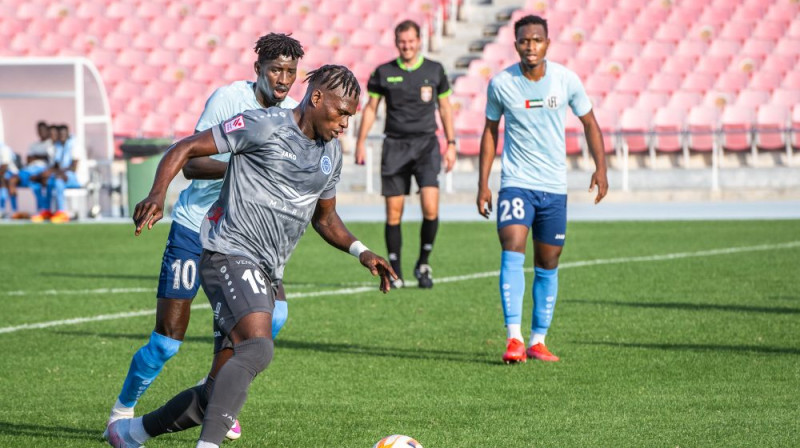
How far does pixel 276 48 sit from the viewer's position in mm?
5875

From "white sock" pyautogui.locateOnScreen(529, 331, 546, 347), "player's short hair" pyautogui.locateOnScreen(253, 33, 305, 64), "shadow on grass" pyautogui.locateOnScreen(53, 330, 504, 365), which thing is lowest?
"shadow on grass" pyautogui.locateOnScreen(53, 330, 504, 365)

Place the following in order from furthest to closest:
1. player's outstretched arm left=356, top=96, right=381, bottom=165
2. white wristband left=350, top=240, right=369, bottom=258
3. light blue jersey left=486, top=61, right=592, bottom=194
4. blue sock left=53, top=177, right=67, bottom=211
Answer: blue sock left=53, top=177, right=67, bottom=211
player's outstretched arm left=356, top=96, right=381, bottom=165
light blue jersey left=486, top=61, right=592, bottom=194
white wristband left=350, top=240, right=369, bottom=258

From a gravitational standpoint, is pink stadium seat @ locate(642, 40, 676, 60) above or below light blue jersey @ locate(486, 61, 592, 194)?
above

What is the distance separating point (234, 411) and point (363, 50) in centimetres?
2322

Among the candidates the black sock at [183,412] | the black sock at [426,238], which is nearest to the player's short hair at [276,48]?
the black sock at [183,412]

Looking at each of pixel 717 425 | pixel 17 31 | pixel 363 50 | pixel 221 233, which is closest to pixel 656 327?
pixel 717 425

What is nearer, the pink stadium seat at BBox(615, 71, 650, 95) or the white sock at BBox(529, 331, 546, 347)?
the white sock at BBox(529, 331, 546, 347)

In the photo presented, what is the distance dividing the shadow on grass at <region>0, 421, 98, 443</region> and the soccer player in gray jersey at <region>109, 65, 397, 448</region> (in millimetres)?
870

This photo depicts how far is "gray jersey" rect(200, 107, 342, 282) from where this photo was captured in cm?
495

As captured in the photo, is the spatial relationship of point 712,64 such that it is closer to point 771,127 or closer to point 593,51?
point 593,51

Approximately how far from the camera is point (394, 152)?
484 inches

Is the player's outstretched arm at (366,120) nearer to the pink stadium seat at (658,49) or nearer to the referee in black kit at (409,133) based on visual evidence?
the referee in black kit at (409,133)

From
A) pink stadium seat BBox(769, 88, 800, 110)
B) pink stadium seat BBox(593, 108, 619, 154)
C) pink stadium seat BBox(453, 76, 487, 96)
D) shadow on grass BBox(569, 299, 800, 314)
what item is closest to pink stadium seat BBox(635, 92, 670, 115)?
pink stadium seat BBox(593, 108, 619, 154)

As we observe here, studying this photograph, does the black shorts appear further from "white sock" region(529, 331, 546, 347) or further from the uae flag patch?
"white sock" region(529, 331, 546, 347)
